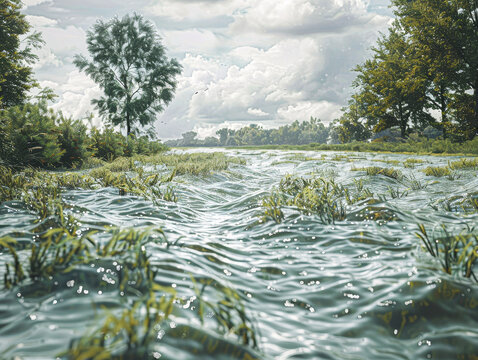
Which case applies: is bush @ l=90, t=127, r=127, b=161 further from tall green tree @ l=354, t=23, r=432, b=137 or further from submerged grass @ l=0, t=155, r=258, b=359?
tall green tree @ l=354, t=23, r=432, b=137

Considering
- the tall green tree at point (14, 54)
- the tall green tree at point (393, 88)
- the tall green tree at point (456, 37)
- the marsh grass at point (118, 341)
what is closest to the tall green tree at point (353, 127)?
the tall green tree at point (393, 88)

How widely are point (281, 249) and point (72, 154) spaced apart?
9.62 meters

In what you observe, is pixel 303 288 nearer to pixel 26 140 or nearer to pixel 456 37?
pixel 26 140

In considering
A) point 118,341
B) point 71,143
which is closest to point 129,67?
point 71,143

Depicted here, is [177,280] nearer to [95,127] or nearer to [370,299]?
[370,299]

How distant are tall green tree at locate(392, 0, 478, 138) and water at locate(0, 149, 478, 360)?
1931 cm

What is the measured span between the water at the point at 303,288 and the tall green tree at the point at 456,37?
63.4 ft

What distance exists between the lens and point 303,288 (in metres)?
2.43

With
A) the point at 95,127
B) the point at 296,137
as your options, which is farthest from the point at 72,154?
the point at 296,137

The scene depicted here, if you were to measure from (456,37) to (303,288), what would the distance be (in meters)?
22.6

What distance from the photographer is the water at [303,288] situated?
1.69 meters

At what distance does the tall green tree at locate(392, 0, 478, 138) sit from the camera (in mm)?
19266

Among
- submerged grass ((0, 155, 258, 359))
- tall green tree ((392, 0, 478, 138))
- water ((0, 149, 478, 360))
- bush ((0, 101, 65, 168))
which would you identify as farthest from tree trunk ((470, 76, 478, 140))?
submerged grass ((0, 155, 258, 359))

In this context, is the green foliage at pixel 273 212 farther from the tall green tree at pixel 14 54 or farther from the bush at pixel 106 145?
the tall green tree at pixel 14 54
